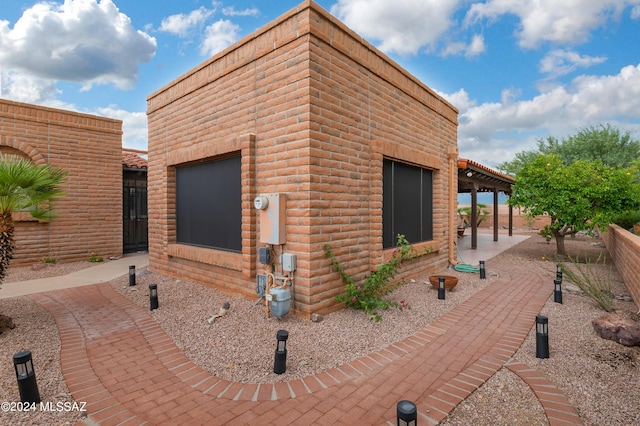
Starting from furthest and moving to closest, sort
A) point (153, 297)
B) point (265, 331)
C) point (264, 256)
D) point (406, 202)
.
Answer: point (406, 202) < point (153, 297) < point (264, 256) < point (265, 331)

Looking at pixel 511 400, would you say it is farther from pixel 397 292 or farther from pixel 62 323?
pixel 62 323

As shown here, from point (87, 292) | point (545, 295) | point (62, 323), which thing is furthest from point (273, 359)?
point (545, 295)

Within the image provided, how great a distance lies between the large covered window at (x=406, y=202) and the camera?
6173 millimetres

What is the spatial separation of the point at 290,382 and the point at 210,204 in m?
4.09

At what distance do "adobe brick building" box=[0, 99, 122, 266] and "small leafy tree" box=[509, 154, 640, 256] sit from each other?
13341 millimetres

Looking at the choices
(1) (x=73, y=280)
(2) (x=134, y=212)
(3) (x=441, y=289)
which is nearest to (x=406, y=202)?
(3) (x=441, y=289)

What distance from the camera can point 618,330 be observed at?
13.0 ft

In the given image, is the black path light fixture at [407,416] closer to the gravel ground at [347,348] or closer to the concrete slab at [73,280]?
the gravel ground at [347,348]

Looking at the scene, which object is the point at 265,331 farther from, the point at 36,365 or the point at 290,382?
the point at 36,365

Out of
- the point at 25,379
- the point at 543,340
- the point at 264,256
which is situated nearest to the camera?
A: the point at 25,379

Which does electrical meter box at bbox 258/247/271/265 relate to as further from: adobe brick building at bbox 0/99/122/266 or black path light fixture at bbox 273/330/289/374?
adobe brick building at bbox 0/99/122/266

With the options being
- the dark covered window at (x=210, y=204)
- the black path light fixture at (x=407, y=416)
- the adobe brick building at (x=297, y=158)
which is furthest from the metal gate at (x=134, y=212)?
the black path light fixture at (x=407, y=416)

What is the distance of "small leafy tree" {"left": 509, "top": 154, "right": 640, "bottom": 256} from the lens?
9.53 m

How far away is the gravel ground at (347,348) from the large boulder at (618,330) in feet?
0.31
